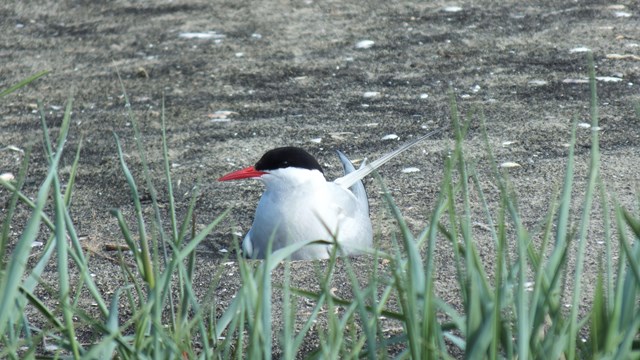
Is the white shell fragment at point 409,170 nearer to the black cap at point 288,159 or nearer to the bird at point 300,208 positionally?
the bird at point 300,208

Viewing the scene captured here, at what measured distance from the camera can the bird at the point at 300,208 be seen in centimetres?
351

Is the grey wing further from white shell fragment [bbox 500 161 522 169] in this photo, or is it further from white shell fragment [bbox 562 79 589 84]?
white shell fragment [bbox 562 79 589 84]

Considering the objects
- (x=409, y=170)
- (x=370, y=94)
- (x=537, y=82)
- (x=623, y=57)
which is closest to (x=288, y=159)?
(x=409, y=170)

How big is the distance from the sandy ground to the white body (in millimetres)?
131

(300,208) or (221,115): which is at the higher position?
(300,208)

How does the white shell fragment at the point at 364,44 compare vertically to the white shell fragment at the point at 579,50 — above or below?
below

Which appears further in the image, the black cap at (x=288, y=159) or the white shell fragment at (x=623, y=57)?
the white shell fragment at (x=623, y=57)

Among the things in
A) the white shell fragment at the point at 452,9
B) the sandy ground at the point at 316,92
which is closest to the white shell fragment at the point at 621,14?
the sandy ground at the point at 316,92

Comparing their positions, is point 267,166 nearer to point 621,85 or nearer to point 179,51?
point 621,85

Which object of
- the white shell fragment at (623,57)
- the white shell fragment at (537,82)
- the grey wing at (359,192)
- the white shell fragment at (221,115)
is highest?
the grey wing at (359,192)

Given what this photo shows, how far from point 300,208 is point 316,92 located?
1.87 metres

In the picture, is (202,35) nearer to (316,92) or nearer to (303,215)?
(316,92)

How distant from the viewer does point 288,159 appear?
3613mm

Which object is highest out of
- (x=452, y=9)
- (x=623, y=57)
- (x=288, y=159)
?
(x=288, y=159)
